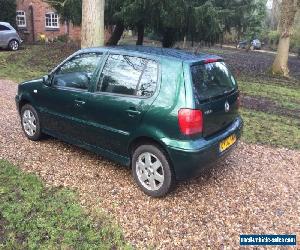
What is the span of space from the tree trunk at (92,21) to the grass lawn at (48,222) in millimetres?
4428

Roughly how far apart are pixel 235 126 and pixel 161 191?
5.00 feet

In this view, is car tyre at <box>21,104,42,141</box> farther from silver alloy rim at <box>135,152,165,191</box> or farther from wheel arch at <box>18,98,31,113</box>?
silver alloy rim at <box>135,152,165,191</box>

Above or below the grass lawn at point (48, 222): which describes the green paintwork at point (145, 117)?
above

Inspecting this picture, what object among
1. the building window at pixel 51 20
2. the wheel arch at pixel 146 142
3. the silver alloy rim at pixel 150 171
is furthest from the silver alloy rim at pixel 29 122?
the building window at pixel 51 20

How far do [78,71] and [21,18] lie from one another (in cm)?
2555

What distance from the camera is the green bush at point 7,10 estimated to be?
81.7 feet

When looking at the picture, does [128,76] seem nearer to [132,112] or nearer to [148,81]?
[148,81]

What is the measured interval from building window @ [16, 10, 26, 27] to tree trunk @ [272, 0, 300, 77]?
19817 millimetres

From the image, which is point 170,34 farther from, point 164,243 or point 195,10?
point 164,243

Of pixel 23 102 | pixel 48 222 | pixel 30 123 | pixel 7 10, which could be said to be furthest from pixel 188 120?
pixel 7 10

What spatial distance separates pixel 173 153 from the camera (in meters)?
4.16

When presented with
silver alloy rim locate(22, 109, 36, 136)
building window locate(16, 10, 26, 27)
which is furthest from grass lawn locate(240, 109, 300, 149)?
building window locate(16, 10, 26, 27)

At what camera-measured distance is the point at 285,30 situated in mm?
18047

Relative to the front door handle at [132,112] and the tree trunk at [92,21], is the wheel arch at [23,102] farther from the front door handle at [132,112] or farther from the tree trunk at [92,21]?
the tree trunk at [92,21]
